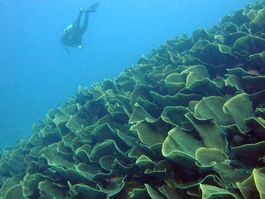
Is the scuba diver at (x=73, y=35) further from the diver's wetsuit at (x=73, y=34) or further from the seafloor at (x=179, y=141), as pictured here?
the seafloor at (x=179, y=141)

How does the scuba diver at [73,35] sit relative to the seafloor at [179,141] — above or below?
above

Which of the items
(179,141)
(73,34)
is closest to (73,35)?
(73,34)

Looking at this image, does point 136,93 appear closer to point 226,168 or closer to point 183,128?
point 183,128

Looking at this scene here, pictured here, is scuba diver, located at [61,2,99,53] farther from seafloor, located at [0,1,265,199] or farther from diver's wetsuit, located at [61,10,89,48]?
seafloor, located at [0,1,265,199]

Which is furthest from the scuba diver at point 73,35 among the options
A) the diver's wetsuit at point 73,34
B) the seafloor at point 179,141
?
the seafloor at point 179,141

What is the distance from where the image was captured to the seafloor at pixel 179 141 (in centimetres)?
190

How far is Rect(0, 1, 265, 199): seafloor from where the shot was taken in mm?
1904

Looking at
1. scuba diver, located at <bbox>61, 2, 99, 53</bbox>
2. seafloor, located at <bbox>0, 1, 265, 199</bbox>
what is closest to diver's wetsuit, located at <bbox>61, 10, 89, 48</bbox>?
scuba diver, located at <bbox>61, 2, 99, 53</bbox>

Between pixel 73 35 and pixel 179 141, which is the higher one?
pixel 73 35

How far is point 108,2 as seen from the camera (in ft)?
584

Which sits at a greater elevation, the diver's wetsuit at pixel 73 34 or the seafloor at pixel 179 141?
the diver's wetsuit at pixel 73 34

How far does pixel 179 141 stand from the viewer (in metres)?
2.27

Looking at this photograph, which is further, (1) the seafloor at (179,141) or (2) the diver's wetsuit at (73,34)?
(2) the diver's wetsuit at (73,34)

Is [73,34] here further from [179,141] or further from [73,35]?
[179,141]
